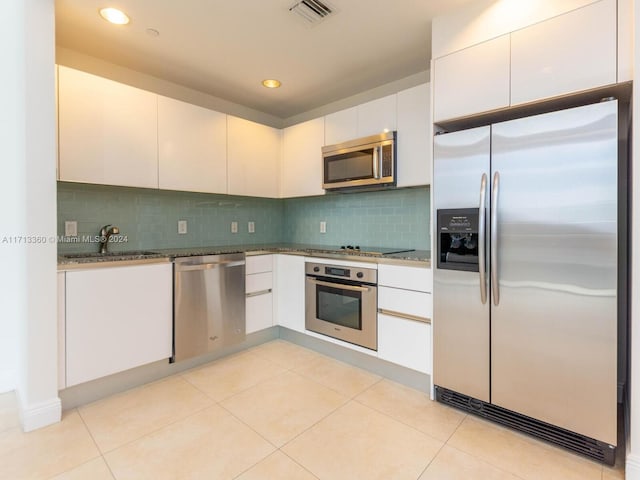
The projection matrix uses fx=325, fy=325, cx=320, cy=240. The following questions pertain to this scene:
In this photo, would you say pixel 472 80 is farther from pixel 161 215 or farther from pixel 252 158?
pixel 161 215

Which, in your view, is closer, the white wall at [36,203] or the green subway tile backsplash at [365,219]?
the white wall at [36,203]

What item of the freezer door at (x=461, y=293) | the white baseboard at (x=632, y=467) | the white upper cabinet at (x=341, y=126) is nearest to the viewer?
the white baseboard at (x=632, y=467)

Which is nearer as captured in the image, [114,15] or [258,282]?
[114,15]

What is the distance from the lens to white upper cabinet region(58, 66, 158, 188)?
2.15 metres

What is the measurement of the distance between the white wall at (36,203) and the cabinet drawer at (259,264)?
1371 millimetres

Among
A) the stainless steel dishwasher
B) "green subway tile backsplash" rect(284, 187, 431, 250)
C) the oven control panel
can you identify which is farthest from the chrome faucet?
"green subway tile backsplash" rect(284, 187, 431, 250)

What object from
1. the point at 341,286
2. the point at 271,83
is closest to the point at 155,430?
the point at 341,286

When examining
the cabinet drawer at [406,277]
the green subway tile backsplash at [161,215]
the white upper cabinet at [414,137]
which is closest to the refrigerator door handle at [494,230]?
the cabinet drawer at [406,277]

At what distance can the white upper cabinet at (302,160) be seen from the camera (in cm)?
317

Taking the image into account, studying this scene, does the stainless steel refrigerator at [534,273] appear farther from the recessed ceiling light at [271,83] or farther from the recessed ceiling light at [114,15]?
the recessed ceiling light at [114,15]

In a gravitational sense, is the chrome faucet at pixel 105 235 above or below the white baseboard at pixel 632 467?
above

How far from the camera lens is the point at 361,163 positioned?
9.10 feet

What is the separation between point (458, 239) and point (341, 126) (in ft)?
5.18

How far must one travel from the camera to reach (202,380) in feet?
7.87
